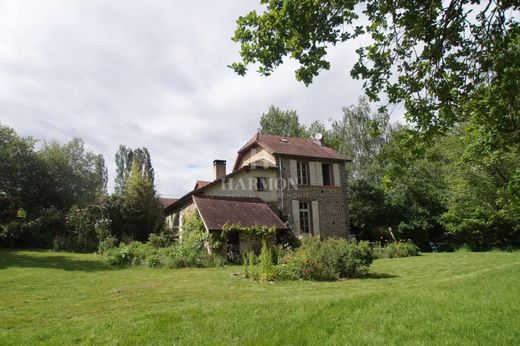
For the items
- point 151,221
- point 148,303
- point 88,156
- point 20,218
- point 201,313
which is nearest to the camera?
point 201,313

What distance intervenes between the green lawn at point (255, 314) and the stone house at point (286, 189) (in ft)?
33.7

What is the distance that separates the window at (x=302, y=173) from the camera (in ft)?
70.4

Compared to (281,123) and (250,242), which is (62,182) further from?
(281,123)

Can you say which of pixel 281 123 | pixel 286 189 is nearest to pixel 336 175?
pixel 286 189

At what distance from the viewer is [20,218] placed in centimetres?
1986

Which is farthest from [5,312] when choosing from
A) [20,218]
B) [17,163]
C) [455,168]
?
[455,168]

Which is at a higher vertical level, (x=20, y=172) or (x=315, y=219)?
(x=20, y=172)

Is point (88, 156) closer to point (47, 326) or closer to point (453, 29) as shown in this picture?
point (47, 326)

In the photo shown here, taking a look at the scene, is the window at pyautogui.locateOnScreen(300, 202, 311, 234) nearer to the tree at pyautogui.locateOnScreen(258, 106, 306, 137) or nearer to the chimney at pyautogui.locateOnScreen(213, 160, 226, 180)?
the chimney at pyautogui.locateOnScreen(213, 160, 226, 180)

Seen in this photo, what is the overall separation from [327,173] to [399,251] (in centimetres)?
674

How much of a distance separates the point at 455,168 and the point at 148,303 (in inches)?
778

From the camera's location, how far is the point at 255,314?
17.9ft

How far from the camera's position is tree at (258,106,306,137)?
3719 centimetres

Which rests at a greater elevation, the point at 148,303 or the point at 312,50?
the point at 312,50
